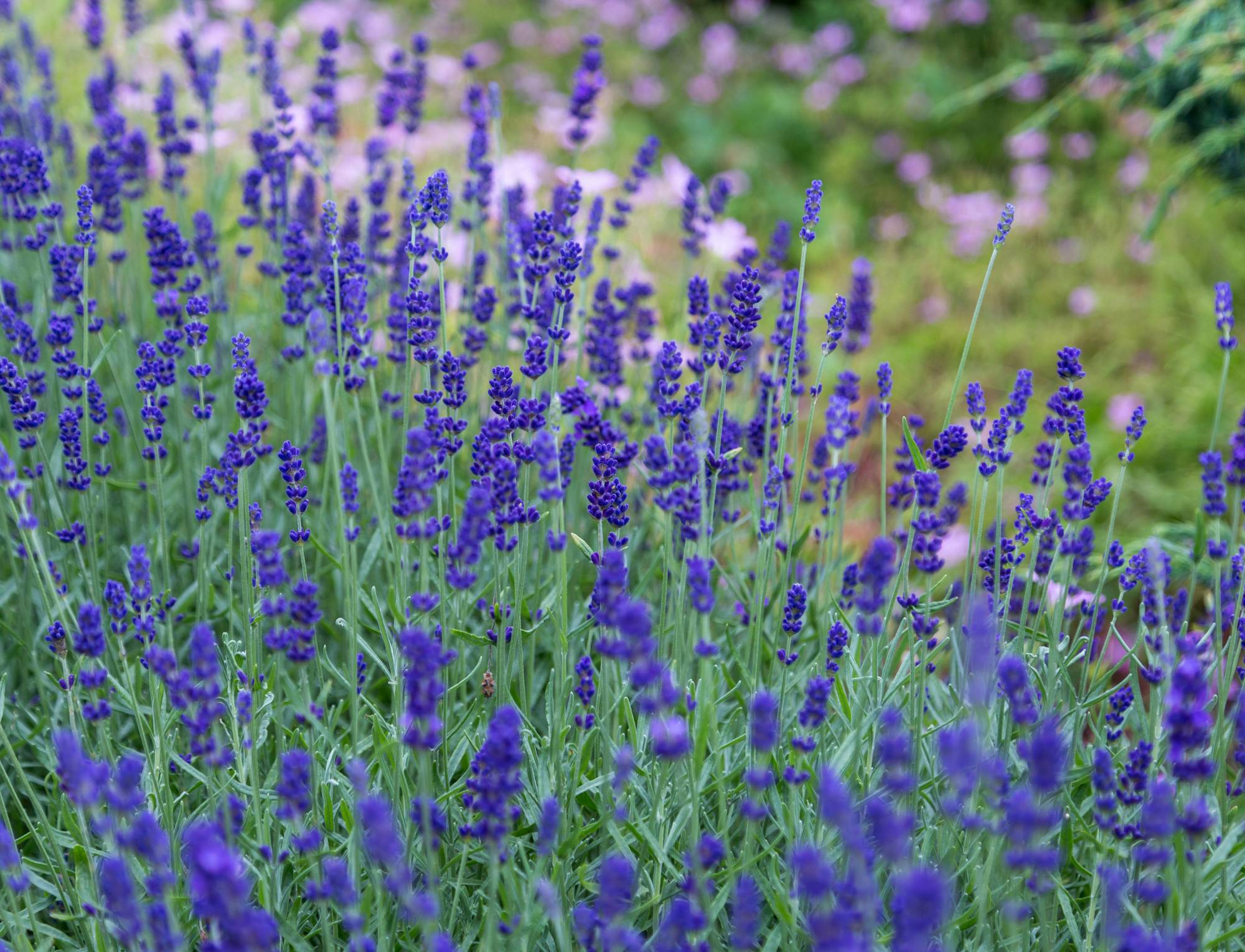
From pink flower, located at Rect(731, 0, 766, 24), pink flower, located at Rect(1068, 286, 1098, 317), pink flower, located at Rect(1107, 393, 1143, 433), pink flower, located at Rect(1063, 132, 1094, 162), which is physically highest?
pink flower, located at Rect(731, 0, 766, 24)

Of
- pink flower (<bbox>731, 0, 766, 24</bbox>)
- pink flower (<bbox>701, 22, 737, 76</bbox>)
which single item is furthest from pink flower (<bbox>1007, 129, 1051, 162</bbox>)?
pink flower (<bbox>731, 0, 766, 24</bbox>)

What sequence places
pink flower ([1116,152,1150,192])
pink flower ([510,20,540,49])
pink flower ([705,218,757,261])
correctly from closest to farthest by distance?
pink flower ([705,218,757,261]) → pink flower ([1116,152,1150,192]) → pink flower ([510,20,540,49])

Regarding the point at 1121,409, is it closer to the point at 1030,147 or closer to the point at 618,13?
the point at 1030,147

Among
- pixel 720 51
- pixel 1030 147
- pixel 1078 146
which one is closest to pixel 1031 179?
pixel 1030 147

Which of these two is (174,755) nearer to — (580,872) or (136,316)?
(580,872)

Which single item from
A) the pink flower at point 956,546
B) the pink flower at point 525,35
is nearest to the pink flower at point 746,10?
the pink flower at point 525,35

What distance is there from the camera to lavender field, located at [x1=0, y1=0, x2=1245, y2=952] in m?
1.66

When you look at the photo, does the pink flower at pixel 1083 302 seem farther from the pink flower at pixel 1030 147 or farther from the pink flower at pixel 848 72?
the pink flower at pixel 848 72

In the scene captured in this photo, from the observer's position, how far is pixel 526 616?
2803 millimetres

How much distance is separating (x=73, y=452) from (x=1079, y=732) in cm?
219

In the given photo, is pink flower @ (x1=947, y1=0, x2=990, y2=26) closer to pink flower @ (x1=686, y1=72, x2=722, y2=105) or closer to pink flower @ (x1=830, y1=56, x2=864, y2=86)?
pink flower @ (x1=830, y1=56, x2=864, y2=86)

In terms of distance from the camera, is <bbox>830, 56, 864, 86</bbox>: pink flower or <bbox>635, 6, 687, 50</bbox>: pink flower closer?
<bbox>830, 56, 864, 86</bbox>: pink flower

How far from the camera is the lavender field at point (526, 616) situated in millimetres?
1664

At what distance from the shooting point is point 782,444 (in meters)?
2.34
